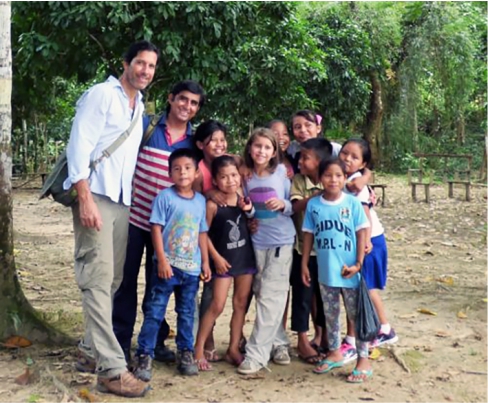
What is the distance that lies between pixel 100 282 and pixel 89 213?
40cm

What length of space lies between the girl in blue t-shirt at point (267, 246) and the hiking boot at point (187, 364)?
0.28 m

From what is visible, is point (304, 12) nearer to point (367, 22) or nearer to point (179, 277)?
point (367, 22)

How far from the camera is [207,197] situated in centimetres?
391

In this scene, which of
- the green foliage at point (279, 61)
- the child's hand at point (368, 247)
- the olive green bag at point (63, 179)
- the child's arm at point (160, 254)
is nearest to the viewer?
the olive green bag at point (63, 179)

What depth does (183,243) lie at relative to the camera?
371 cm

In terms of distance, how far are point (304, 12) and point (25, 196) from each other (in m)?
8.54

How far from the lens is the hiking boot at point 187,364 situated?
12.7 ft

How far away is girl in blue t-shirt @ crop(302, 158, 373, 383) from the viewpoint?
12.4ft

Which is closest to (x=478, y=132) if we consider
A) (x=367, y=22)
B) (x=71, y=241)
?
(x=367, y=22)

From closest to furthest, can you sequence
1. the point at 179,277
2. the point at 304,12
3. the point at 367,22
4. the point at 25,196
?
the point at 179,277 → the point at 25,196 → the point at 304,12 → the point at 367,22

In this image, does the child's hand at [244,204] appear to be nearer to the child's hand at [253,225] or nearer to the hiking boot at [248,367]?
the child's hand at [253,225]

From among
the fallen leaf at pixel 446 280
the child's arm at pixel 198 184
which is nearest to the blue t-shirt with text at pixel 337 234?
the child's arm at pixel 198 184

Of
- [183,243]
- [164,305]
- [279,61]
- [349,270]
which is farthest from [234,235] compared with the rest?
[279,61]

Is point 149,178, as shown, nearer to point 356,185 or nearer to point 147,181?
point 147,181
